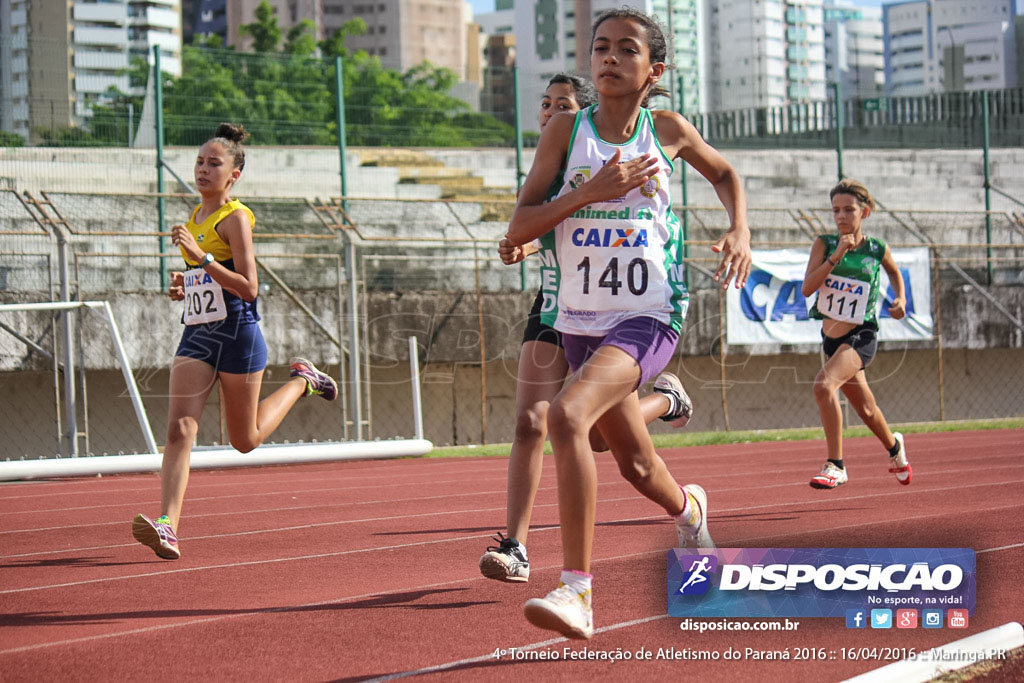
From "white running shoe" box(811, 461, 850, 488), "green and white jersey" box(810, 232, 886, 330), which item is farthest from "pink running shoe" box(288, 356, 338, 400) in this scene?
"green and white jersey" box(810, 232, 886, 330)

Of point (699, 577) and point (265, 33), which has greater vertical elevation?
point (265, 33)

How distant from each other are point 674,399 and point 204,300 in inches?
93.9

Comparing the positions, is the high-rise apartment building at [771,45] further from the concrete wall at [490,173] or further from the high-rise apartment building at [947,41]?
the concrete wall at [490,173]

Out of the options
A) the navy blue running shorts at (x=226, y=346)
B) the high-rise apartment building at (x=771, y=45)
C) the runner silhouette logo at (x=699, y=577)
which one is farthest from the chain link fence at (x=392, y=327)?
the high-rise apartment building at (x=771, y=45)

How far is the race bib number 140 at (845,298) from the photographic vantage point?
8.81m

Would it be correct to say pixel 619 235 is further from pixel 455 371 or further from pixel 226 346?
pixel 455 371

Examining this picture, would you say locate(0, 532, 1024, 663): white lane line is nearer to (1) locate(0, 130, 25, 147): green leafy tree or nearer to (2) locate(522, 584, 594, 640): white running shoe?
(2) locate(522, 584, 594, 640): white running shoe

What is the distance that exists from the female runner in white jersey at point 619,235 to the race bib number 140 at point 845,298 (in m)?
4.31

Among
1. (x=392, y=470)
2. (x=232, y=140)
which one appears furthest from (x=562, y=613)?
(x=392, y=470)

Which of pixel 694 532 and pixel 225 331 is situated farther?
pixel 225 331

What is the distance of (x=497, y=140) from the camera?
24.8m

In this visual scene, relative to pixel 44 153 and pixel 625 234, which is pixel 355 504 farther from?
pixel 44 153

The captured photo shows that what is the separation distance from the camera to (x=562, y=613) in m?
3.72

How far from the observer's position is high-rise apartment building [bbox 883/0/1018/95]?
13538cm
